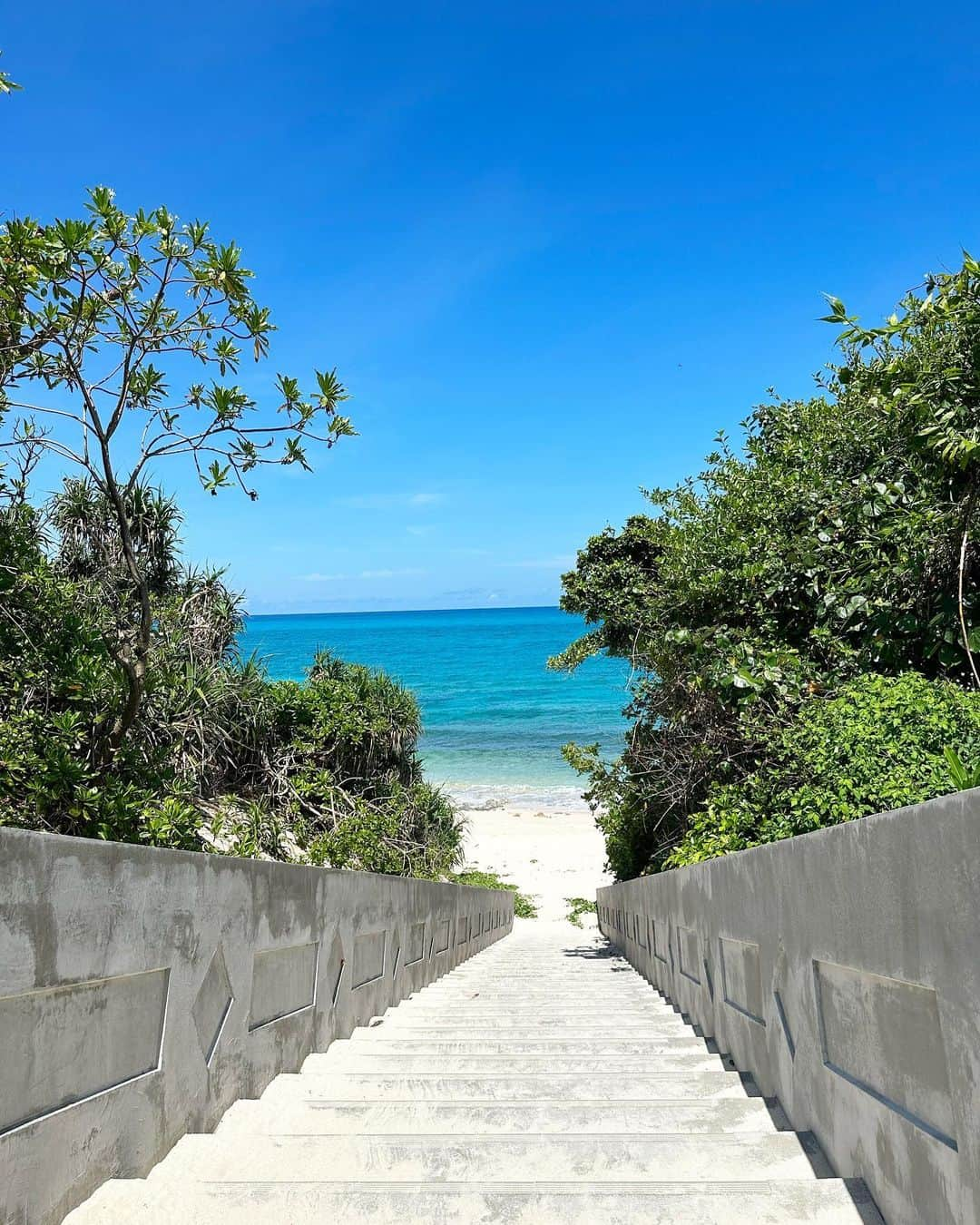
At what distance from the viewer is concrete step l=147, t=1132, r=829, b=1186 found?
201 centimetres

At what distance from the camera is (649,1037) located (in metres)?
3.94

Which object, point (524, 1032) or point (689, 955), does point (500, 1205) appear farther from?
point (689, 955)

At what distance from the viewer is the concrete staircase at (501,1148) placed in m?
1.75

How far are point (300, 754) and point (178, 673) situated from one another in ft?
10.9

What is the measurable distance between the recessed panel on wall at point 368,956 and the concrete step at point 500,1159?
241 centimetres

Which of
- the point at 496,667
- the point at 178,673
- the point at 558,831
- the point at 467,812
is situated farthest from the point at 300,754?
the point at 496,667

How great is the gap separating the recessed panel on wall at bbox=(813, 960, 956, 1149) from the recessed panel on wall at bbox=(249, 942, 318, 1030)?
5.81 feet

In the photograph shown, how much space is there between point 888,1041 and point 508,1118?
110cm

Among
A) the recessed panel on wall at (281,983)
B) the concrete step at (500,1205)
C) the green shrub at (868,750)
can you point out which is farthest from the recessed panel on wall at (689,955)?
the concrete step at (500,1205)

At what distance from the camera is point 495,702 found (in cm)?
5591

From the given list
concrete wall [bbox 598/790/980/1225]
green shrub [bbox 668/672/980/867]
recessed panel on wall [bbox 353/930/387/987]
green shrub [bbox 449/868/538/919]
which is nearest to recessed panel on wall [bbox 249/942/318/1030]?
recessed panel on wall [bbox 353/930/387/987]

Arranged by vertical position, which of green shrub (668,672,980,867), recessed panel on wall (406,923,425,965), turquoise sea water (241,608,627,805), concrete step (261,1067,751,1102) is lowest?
concrete step (261,1067,751,1102)

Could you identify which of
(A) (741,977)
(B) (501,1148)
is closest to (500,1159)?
(B) (501,1148)

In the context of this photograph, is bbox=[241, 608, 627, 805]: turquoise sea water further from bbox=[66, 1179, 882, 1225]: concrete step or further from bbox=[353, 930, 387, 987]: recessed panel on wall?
bbox=[66, 1179, 882, 1225]: concrete step
